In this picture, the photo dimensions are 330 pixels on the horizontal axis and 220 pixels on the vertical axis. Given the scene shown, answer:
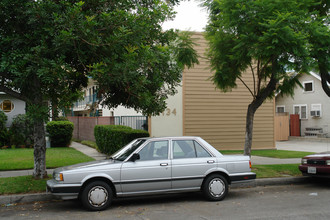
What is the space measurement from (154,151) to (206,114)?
10914 millimetres

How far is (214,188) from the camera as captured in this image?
786cm

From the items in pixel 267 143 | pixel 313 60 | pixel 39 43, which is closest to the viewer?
pixel 39 43

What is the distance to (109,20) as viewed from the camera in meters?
7.87

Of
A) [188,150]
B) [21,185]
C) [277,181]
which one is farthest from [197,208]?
[21,185]

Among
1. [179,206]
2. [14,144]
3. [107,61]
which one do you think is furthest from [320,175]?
[14,144]

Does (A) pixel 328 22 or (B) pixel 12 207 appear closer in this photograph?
(B) pixel 12 207

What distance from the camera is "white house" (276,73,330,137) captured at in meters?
29.2

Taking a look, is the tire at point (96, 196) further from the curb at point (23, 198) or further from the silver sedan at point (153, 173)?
the curb at point (23, 198)

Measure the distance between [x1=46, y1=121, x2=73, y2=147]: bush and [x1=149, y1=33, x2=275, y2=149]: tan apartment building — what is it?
4949 millimetres

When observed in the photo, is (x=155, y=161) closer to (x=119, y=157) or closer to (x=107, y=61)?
(x=119, y=157)

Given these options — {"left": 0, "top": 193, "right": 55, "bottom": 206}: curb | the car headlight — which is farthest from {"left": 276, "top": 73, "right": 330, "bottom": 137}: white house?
the car headlight

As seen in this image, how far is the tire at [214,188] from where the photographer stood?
25.7 feet

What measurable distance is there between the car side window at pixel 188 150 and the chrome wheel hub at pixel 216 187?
0.62 metres

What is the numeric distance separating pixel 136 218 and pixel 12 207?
2981 millimetres
